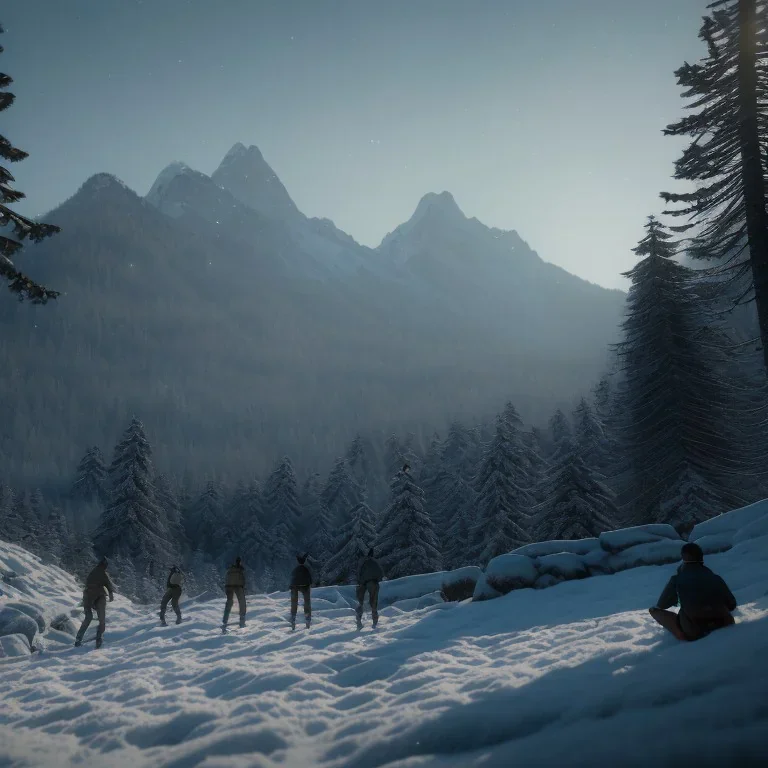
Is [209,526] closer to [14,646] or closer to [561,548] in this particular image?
[14,646]

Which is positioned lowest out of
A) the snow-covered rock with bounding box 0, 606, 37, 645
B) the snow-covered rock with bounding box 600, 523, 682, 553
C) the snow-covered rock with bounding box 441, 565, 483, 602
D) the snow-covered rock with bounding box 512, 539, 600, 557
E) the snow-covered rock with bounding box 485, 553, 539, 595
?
the snow-covered rock with bounding box 441, 565, 483, 602

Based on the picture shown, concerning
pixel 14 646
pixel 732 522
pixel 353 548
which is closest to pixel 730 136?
pixel 732 522

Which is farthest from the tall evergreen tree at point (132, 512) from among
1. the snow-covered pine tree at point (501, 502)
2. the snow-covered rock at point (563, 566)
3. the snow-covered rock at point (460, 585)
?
the snow-covered rock at point (563, 566)

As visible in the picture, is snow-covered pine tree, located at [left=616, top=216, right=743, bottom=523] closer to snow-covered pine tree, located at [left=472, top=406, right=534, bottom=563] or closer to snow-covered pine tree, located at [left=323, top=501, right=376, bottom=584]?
snow-covered pine tree, located at [left=472, top=406, right=534, bottom=563]

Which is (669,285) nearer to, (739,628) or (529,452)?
(739,628)

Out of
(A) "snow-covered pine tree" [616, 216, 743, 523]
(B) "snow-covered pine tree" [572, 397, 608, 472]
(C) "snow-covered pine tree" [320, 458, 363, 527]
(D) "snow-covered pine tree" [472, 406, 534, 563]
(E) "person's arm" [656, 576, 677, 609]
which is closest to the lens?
(E) "person's arm" [656, 576, 677, 609]

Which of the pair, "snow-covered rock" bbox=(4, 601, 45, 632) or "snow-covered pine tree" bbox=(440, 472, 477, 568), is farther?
"snow-covered pine tree" bbox=(440, 472, 477, 568)

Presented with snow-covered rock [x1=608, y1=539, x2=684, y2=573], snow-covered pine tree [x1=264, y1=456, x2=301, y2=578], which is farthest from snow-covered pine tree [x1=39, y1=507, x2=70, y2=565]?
snow-covered rock [x1=608, y1=539, x2=684, y2=573]

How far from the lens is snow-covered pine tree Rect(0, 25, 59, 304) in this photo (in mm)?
11484

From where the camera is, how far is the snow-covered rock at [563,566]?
14242mm

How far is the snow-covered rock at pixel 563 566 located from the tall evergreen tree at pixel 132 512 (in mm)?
31591

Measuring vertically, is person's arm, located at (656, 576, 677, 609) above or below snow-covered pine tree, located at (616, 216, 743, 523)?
below

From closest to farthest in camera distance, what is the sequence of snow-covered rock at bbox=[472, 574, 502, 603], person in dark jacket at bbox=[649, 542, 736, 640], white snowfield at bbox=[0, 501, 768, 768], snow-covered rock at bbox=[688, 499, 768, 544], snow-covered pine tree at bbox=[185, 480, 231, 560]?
white snowfield at bbox=[0, 501, 768, 768] → person in dark jacket at bbox=[649, 542, 736, 640] → snow-covered rock at bbox=[688, 499, 768, 544] → snow-covered rock at bbox=[472, 574, 502, 603] → snow-covered pine tree at bbox=[185, 480, 231, 560]

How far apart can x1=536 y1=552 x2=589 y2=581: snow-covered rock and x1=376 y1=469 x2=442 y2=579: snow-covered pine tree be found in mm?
14979
